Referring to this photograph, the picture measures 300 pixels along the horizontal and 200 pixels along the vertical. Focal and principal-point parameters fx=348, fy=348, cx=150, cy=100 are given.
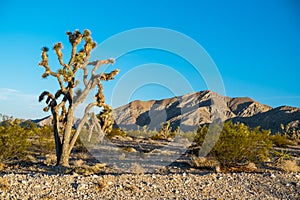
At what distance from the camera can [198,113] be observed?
79.4 m

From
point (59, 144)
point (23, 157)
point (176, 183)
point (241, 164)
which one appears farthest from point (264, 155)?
point (23, 157)

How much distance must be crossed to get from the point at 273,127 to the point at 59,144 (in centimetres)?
6431

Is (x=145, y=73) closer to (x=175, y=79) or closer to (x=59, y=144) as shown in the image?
A: (x=175, y=79)

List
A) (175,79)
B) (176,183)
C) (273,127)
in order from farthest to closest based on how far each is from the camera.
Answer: (273,127) → (175,79) → (176,183)

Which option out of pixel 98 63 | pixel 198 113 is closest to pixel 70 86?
pixel 98 63

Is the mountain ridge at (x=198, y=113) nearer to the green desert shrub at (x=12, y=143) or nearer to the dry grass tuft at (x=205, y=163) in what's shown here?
the dry grass tuft at (x=205, y=163)

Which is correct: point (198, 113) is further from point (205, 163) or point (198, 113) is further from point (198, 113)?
point (205, 163)

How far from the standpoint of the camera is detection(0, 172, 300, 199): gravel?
8023 millimetres

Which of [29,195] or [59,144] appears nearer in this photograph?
[29,195]

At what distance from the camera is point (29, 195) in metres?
7.72

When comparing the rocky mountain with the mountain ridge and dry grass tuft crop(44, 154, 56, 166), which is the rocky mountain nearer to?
the mountain ridge

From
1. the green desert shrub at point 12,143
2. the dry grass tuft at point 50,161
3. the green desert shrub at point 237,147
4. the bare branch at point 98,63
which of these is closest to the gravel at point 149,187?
the green desert shrub at point 237,147

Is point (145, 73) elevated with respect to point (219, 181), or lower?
elevated

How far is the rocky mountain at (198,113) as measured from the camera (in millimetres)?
69731
